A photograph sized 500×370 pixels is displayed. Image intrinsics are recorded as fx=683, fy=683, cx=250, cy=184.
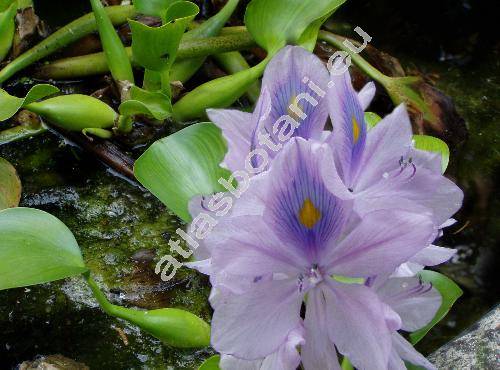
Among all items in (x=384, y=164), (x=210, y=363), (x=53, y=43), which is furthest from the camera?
(x=53, y=43)

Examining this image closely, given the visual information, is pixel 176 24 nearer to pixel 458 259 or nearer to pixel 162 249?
pixel 162 249

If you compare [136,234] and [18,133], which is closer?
[136,234]

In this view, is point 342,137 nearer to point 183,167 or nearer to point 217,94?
point 183,167

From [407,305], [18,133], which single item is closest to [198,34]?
[18,133]

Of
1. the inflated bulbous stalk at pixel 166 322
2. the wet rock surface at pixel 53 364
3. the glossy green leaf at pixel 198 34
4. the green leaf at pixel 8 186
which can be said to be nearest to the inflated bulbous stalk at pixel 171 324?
the inflated bulbous stalk at pixel 166 322

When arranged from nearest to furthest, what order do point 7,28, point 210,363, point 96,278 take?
point 210,363 < point 96,278 < point 7,28

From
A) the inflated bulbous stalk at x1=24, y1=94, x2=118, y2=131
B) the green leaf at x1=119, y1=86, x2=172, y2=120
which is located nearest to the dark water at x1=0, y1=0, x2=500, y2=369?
the inflated bulbous stalk at x1=24, y1=94, x2=118, y2=131

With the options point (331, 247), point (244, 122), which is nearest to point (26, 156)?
point (244, 122)
